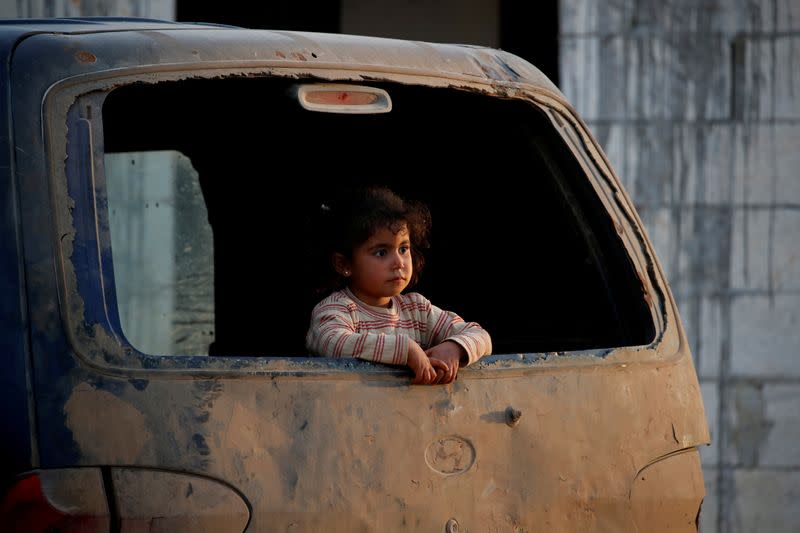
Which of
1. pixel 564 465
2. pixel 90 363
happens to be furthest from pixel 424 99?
pixel 90 363

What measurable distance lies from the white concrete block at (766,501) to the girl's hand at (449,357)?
15.0 ft

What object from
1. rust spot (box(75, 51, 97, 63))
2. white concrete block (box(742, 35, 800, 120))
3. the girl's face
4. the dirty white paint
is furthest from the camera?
white concrete block (box(742, 35, 800, 120))

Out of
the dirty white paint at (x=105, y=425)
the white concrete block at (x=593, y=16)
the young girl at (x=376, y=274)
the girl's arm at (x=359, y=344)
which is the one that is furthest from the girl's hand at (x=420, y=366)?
the white concrete block at (x=593, y=16)

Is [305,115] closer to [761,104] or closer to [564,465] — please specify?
[564,465]

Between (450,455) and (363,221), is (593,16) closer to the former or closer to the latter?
(363,221)

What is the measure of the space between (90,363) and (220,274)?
84.4 inches

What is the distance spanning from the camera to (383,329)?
2.93m

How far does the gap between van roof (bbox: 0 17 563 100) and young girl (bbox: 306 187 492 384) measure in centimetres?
41

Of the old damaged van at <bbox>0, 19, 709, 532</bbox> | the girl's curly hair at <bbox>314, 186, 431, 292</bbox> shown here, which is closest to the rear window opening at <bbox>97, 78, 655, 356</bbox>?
the old damaged van at <bbox>0, 19, 709, 532</bbox>

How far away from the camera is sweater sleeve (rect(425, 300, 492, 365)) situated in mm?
2471

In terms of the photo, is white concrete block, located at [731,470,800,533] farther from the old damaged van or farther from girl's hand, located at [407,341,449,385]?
girl's hand, located at [407,341,449,385]

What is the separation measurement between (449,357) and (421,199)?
1299mm

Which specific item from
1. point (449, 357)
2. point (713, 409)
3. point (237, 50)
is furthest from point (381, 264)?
point (713, 409)

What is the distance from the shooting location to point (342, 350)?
8.34 feet
